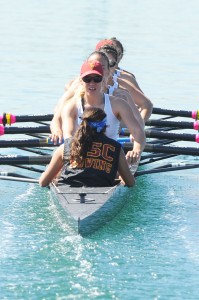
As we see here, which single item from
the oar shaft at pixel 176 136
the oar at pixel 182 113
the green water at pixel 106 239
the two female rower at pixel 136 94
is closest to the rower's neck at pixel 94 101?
the green water at pixel 106 239

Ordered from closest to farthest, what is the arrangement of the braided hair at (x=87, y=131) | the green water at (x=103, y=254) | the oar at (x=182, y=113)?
the green water at (x=103, y=254) < the braided hair at (x=87, y=131) < the oar at (x=182, y=113)

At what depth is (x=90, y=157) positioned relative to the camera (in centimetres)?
800

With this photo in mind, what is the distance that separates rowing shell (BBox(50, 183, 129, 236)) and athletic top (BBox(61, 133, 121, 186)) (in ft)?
0.21

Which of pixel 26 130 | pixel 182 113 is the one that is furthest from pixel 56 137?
pixel 182 113

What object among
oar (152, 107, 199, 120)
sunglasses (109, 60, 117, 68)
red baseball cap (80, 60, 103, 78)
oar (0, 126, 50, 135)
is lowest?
oar (152, 107, 199, 120)

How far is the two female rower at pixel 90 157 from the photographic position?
7.89m

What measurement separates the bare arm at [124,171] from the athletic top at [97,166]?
8 cm

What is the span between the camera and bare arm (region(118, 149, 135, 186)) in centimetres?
829

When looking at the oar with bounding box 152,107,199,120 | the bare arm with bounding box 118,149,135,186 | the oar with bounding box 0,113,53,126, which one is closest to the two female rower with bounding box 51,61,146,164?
the bare arm with bounding box 118,149,135,186

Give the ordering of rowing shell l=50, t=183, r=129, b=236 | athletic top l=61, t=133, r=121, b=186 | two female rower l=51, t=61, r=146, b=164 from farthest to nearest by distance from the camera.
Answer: two female rower l=51, t=61, r=146, b=164
athletic top l=61, t=133, r=121, b=186
rowing shell l=50, t=183, r=129, b=236

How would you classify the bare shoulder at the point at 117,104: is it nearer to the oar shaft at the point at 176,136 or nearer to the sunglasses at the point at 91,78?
the sunglasses at the point at 91,78

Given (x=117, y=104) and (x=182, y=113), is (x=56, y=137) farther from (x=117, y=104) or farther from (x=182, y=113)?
(x=182, y=113)

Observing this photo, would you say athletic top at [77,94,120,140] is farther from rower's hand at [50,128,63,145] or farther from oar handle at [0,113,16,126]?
oar handle at [0,113,16,126]

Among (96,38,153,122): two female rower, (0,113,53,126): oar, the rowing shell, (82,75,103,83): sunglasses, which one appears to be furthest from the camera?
(96,38,153,122): two female rower
